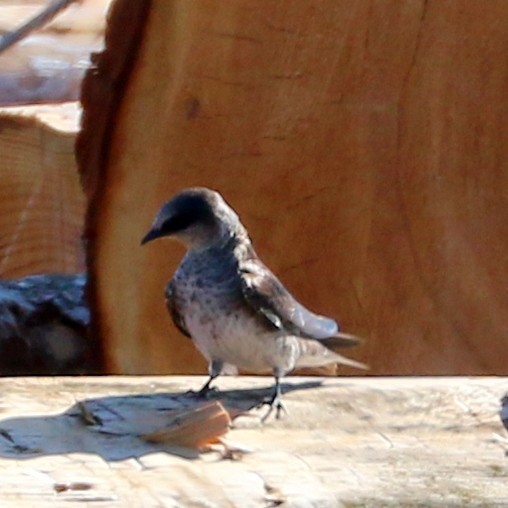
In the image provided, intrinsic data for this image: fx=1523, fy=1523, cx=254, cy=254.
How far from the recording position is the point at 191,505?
5.50ft

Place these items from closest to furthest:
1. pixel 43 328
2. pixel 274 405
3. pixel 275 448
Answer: pixel 275 448, pixel 274 405, pixel 43 328

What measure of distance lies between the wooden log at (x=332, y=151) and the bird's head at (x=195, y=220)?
1.44 ft

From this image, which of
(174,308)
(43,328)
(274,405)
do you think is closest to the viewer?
(274,405)

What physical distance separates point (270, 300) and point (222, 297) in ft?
0.24

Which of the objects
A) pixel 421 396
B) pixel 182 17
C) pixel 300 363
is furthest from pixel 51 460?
pixel 182 17

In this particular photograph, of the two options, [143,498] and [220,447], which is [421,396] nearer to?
[220,447]

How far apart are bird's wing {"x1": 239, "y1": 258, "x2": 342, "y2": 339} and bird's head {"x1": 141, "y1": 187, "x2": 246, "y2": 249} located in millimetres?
64

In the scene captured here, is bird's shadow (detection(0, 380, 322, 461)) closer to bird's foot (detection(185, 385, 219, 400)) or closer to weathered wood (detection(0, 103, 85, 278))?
bird's foot (detection(185, 385, 219, 400))

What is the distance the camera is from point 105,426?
1.96 m

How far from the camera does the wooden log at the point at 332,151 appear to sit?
109 inches

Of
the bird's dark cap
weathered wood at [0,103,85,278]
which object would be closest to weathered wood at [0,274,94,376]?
weathered wood at [0,103,85,278]

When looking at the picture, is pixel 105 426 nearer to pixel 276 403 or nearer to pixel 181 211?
pixel 276 403

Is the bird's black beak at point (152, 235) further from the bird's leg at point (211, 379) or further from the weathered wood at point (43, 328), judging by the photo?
the weathered wood at point (43, 328)

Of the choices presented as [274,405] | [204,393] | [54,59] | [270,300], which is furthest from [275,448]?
[54,59]
